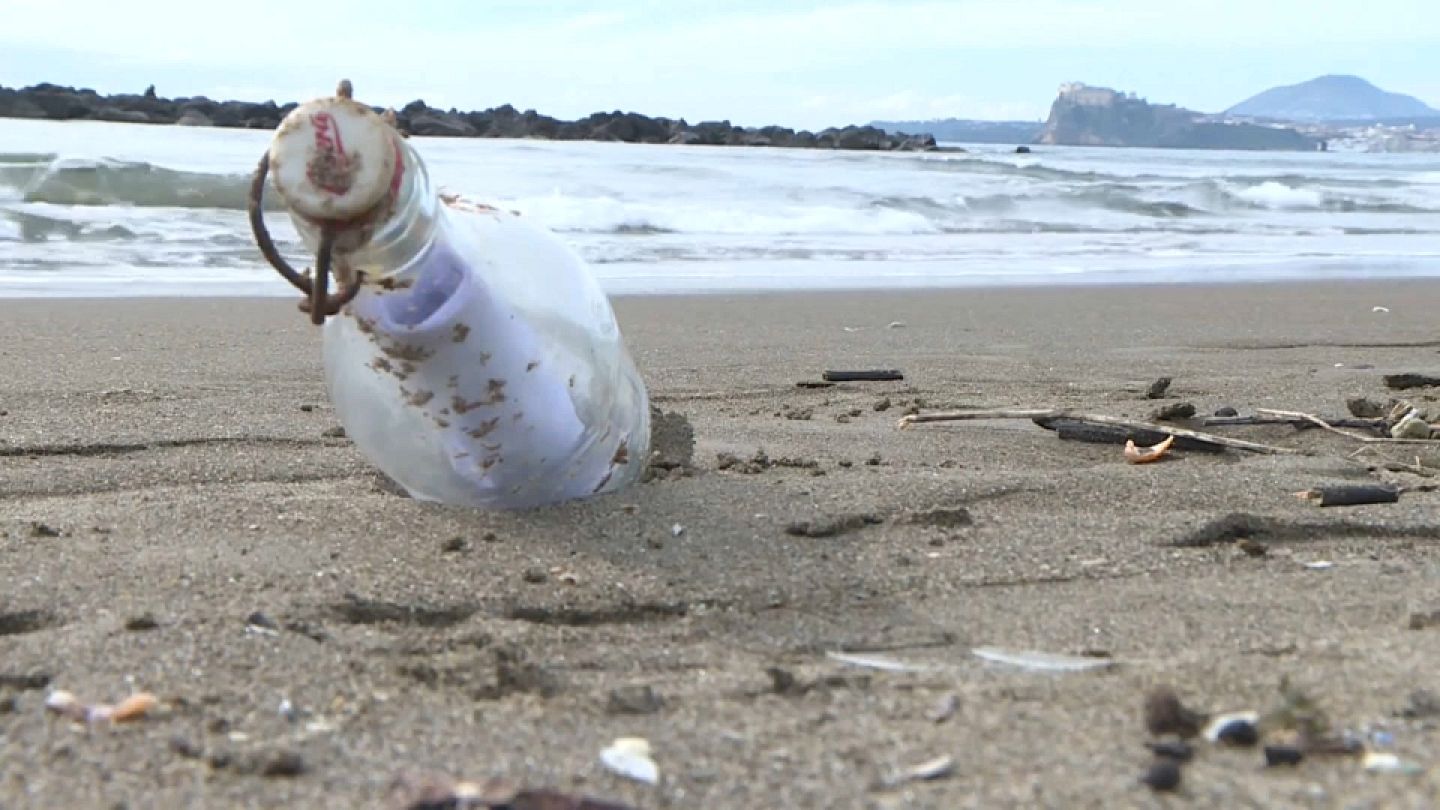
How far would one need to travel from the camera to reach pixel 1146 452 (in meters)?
2.56

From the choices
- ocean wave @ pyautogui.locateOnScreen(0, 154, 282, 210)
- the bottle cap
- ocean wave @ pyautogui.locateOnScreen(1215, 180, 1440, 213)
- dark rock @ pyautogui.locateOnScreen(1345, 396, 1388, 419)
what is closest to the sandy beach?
dark rock @ pyautogui.locateOnScreen(1345, 396, 1388, 419)

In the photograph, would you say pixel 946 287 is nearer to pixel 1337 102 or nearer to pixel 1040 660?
pixel 1040 660

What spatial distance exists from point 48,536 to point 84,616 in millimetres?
407

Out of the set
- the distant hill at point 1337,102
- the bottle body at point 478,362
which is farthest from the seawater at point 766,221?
the distant hill at point 1337,102

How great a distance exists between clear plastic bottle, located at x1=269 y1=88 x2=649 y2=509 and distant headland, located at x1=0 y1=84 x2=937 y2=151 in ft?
79.6

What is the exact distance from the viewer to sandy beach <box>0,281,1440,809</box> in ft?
3.85

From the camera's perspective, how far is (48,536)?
6.20ft

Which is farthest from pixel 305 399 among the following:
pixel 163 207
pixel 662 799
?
pixel 163 207

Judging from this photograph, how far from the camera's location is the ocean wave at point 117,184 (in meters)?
10.7

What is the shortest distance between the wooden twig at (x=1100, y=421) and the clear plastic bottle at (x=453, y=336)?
3.21 ft

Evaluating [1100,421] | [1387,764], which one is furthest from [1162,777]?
[1100,421]

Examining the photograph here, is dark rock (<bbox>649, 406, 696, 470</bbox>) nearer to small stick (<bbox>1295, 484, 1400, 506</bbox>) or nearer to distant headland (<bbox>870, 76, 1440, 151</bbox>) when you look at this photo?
small stick (<bbox>1295, 484, 1400, 506</bbox>)

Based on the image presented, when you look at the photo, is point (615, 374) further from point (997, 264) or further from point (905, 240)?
point (905, 240)

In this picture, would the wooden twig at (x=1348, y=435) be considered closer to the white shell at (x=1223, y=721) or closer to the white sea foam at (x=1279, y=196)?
the white shell at (x=1223, y=721)
